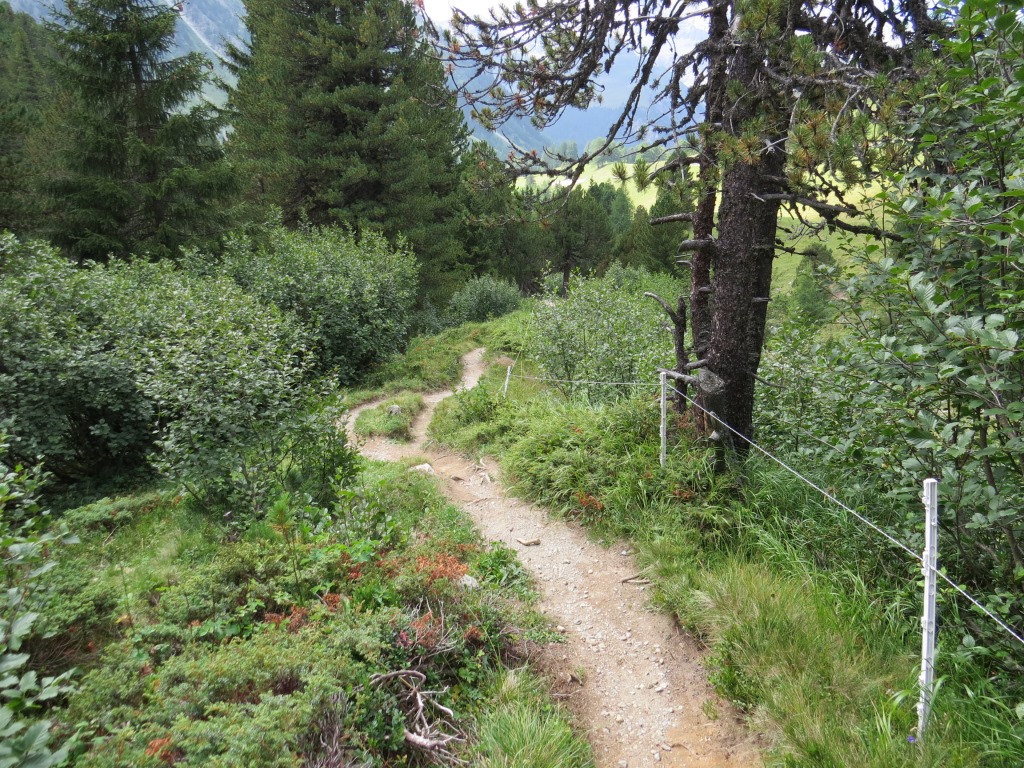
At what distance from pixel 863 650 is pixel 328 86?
22.6m

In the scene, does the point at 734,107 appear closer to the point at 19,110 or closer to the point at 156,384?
the point at 156,384

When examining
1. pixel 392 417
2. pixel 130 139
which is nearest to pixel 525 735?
pixel 392 417

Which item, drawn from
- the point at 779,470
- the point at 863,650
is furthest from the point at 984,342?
the point at 779,470

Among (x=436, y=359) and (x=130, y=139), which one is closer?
(x=130, y=139)

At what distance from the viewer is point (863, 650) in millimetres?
3154

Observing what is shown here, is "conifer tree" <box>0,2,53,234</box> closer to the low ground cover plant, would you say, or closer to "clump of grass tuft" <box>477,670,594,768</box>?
the low ground cover plant

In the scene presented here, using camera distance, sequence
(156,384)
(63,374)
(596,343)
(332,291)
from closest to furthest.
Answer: (156,384) < (63,374) < (596,343) < (332,291)

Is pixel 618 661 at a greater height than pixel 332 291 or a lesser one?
lesser

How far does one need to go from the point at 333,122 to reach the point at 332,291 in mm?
10635

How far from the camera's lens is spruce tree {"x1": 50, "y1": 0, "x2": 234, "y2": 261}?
13797 mm

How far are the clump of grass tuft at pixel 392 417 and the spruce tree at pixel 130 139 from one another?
26.5ft

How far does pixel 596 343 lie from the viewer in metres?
9.06

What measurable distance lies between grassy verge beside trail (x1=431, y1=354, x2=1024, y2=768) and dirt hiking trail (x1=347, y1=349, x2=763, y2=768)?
18 centimetres

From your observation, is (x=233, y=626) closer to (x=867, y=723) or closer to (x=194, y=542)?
(x=194, y=542)
